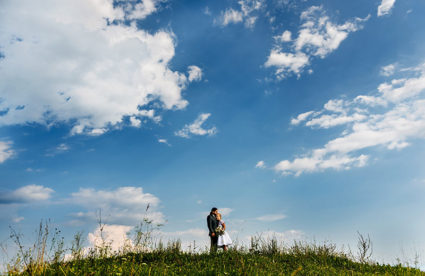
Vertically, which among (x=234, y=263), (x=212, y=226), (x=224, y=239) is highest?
(x=212, y=226)

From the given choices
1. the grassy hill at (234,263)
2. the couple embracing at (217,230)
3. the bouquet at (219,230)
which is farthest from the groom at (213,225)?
the grassy hill at (234,263)

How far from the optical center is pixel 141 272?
315 inches

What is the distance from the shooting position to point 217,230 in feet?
49.1

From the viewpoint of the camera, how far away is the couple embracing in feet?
48.6

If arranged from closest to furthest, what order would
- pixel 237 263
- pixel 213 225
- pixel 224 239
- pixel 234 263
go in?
pixel 237 263, pixel 234 263, pixel 224 239, pixel 213 225

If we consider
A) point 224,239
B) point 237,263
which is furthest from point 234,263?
point 224,239

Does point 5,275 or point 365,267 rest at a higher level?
point 5,275

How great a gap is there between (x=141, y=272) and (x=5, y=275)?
10.7 feet

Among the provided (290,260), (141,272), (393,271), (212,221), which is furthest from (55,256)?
(393,271)

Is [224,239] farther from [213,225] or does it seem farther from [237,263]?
[237,263]

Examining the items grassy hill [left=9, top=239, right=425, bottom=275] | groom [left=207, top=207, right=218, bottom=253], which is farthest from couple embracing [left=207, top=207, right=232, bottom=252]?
grassy hill [left=9, top=239, right=425, bottom=275]

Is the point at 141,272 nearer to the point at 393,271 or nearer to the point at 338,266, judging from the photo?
the point at 338,266

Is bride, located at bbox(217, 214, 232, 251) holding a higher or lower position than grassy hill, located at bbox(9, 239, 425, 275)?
higher

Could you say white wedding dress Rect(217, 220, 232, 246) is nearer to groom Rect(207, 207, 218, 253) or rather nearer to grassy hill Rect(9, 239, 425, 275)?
groom Rect(207, 207, 218, 253)
